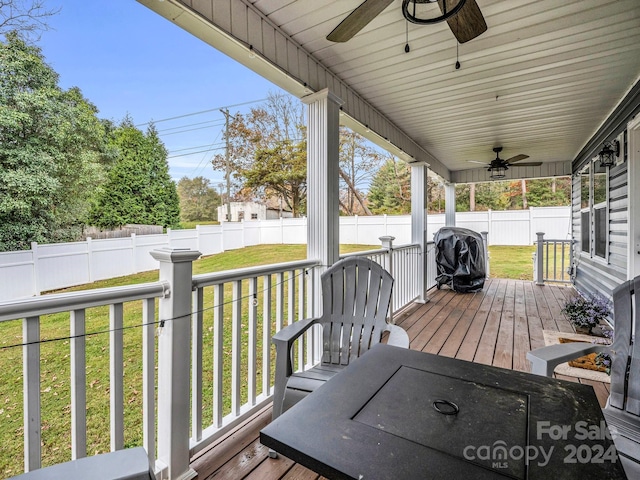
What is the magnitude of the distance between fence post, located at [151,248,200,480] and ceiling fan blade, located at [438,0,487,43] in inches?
73.8

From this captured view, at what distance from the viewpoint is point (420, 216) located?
5.16 m

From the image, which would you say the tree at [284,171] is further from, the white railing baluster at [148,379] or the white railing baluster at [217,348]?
the white railing baluster at [148,379]

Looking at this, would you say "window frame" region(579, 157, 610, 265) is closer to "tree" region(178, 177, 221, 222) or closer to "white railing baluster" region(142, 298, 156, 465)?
"white railing baluster" region(142, 298, 156, 465)

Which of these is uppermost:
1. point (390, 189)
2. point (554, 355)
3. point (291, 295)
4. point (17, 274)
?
point (390, 189)

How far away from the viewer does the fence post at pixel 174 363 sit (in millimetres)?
1456

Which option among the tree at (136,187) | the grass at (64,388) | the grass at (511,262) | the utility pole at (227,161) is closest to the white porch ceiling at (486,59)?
the tree at (136,187)

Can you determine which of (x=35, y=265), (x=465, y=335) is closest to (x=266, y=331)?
(x=35, y=265)

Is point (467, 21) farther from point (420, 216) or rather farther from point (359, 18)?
point (420, 216)

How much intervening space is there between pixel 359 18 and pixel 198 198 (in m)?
3.52

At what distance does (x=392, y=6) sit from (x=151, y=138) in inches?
99.0

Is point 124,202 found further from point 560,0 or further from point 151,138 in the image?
point 560,0

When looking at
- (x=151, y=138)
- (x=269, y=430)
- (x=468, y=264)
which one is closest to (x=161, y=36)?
(x=151, y=138)

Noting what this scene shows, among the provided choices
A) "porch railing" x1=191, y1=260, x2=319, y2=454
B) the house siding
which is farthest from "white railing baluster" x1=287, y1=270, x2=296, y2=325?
the house siding

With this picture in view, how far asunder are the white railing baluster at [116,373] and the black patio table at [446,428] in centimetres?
88
